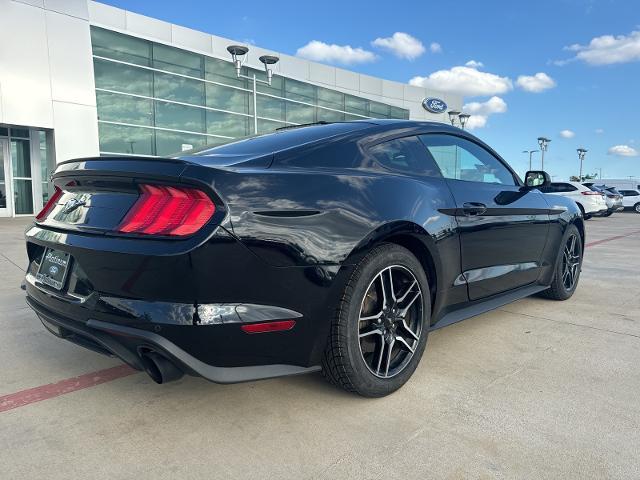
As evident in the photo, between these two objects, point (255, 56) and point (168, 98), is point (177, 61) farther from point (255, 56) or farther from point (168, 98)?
point (255, 56)

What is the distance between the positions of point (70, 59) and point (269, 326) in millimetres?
16188

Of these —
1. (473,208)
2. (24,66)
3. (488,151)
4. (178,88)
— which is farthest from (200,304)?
(178,88)

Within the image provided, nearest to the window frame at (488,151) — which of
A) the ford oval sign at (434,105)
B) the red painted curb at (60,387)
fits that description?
the red painted curb at (60,387)

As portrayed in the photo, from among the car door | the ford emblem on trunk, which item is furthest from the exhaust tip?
the car door

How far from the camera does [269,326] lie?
197 centimetres

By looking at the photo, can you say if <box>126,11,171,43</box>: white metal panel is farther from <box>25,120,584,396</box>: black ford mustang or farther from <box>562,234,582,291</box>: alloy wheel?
<box>25,120,584,396</box>: black ford mustang

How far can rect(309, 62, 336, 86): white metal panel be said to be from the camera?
79.8 ft

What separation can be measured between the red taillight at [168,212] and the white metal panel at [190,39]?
18413mm

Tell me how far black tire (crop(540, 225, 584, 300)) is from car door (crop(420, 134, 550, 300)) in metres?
0.46

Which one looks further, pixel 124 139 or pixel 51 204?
pixel 124 139

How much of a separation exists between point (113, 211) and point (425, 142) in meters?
1.85

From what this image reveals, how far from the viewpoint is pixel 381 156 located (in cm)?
260

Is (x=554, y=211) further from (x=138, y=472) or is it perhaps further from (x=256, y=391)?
(x=138, y=472)

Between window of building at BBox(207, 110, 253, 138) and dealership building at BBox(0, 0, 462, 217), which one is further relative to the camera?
window of building at BBox(207, 110, 253, 138)
